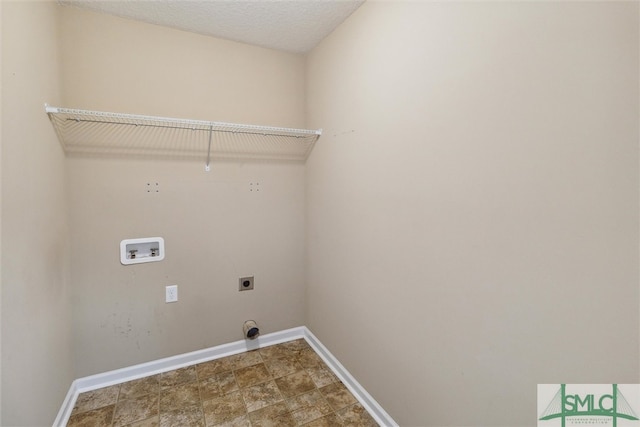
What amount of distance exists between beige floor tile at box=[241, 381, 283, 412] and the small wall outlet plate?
2.23ft

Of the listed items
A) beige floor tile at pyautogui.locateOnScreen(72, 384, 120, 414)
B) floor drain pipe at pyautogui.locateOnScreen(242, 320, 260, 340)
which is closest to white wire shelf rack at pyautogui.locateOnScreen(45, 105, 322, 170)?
floor drain pipe at pyautogui.locateOnScreen(242, 320, 260, 340)

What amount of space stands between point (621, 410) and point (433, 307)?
1.97 ft

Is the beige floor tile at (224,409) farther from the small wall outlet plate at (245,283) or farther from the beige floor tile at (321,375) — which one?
the small wall outlet plate at (245,283)

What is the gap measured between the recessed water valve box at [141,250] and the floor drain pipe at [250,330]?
815 mm

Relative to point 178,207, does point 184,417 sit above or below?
below

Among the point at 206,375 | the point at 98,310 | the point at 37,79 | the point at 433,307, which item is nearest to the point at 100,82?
the point at 37,79

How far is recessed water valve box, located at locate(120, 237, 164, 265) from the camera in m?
1.85

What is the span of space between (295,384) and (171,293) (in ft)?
3.47

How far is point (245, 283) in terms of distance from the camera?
88.0 inches

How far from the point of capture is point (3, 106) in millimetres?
1029

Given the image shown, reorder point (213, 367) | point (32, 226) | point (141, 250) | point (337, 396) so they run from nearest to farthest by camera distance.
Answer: point (32, 226), point (337, 396), point (141, 250), point (213, 367)

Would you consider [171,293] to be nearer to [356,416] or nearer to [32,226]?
[32,226]

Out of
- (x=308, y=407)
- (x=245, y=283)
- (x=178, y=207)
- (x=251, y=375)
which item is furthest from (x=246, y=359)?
(x=178, y=207)

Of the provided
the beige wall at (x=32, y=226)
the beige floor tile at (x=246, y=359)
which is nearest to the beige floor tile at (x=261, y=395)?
the beige floor tile at (x=246, y=359)
